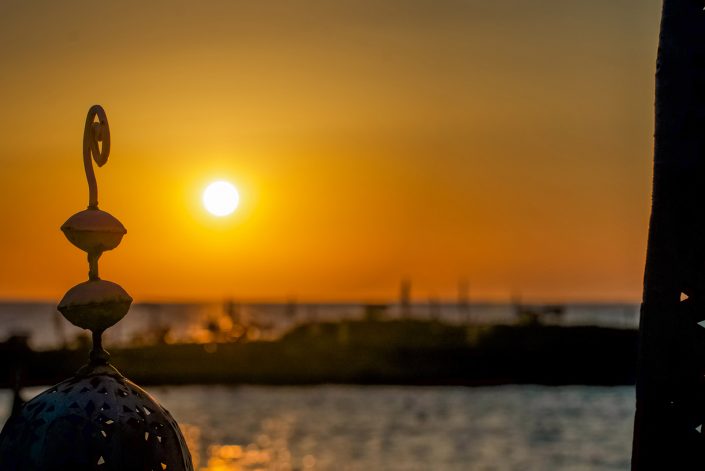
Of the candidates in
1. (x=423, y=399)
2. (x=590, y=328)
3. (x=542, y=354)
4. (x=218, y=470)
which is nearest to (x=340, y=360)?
(x=423, y=399)

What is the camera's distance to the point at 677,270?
10.5ft

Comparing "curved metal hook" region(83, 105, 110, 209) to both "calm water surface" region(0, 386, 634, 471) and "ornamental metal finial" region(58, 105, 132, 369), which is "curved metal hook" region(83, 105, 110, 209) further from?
"calm water surface" region(0, 386, 634, 471)

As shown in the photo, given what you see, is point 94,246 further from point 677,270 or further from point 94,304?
point 677,270

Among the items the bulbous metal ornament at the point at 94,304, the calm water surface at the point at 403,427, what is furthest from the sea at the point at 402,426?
the bulbous metal ornament at the point at 94,304

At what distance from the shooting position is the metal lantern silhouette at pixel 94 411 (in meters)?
3.21

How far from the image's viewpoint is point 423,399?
68125 millimetres

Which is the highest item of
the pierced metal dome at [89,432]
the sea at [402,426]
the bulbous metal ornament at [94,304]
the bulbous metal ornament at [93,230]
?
the bulbous metal ornament at [93,230]

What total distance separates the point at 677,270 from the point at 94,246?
5.95 feet

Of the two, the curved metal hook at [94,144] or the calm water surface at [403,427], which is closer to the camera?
the curved metal hook at [94,144]

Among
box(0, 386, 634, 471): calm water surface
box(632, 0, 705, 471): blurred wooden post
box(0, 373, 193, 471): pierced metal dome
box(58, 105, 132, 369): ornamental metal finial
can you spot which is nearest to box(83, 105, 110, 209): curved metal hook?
box(58, 105, 132, 369): ornamental metal finial

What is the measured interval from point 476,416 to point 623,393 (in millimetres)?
18638

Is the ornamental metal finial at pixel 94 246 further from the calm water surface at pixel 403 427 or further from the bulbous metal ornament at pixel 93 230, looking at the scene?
the calm water surface at pixel 403 427

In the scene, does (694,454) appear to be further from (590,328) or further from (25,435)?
(590,328)

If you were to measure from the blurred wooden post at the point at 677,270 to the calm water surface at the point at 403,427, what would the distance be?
40983 millimetres
